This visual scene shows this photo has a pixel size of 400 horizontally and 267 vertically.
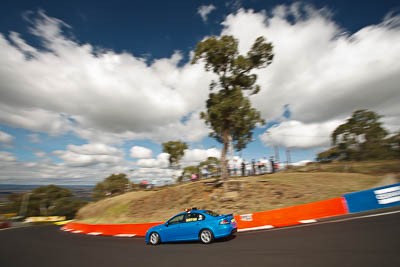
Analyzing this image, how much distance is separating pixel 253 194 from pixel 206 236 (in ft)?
35.0

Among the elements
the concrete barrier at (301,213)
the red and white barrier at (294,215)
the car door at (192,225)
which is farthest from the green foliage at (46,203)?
the concrete barrier at (301,213)

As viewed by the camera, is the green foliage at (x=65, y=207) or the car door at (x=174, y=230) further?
the green foliage at (x=65, y=207)

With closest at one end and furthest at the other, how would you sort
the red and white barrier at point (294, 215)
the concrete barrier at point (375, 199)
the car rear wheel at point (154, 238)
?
1. the car rear wheel at point (154, 238)
2. the concrete barrier at point (375, 199)
3. the red and white barrier at point (294, 215)

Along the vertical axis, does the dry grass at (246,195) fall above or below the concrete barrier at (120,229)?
above

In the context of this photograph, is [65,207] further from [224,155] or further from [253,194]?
[253,194]

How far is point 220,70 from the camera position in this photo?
2100 centimetres

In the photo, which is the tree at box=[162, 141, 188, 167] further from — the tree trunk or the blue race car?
the blue race car

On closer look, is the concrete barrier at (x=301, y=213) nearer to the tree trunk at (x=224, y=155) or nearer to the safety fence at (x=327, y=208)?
the safety fence at (x=327, y=208)

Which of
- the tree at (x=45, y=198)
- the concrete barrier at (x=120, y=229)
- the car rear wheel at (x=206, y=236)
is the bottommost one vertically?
the concrete barrier at (x=120, y=229)

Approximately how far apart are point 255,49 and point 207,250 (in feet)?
61.8

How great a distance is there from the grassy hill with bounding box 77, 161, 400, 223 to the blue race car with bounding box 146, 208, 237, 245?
7981 mm

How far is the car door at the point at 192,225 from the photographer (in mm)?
8297

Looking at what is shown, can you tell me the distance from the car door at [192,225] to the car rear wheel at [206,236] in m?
0.21

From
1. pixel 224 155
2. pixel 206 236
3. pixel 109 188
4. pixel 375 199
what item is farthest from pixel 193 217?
pixel 109 188
